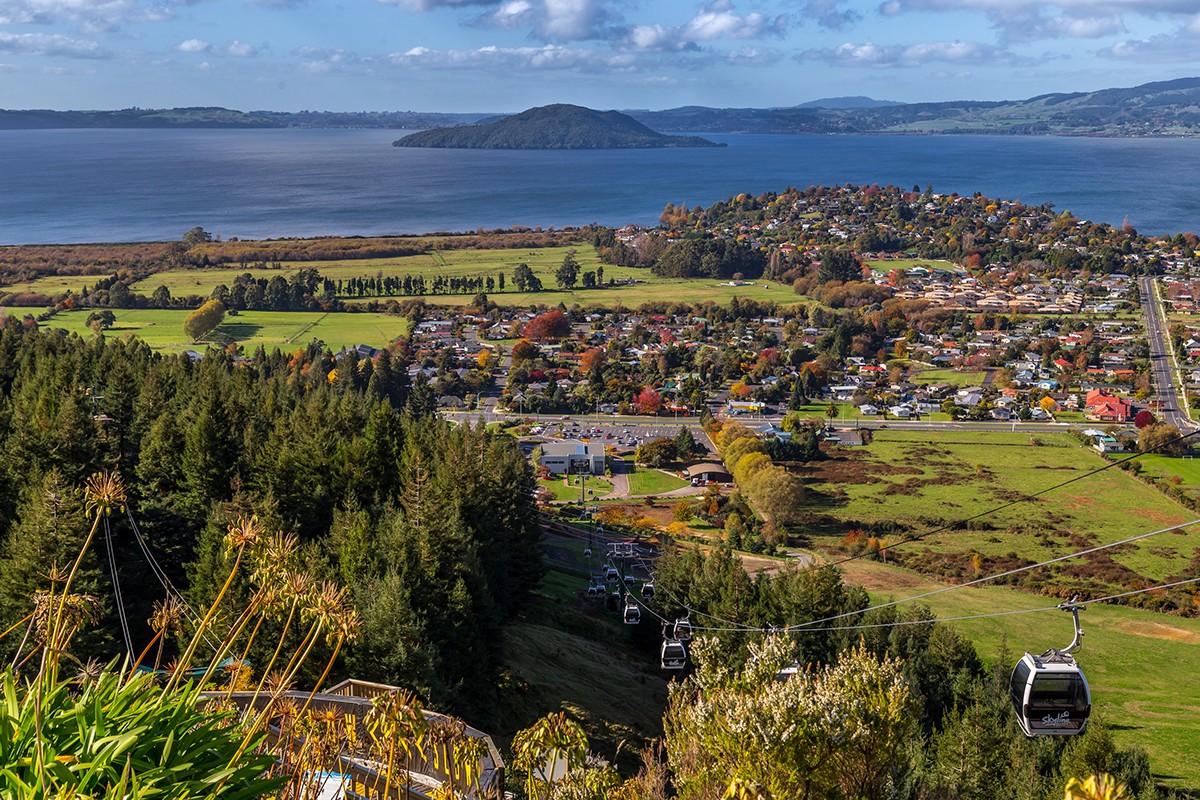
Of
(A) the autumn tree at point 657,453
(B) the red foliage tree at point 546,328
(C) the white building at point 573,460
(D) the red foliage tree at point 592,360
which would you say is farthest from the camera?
(B) the red foliage tree at point 546,328

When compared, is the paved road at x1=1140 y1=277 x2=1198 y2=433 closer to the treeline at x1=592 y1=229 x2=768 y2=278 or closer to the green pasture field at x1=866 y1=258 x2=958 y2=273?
the green pasture field at x1=866 y1=258 x2=958 y2=273

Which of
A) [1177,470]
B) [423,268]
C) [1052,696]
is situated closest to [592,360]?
[1177,470]

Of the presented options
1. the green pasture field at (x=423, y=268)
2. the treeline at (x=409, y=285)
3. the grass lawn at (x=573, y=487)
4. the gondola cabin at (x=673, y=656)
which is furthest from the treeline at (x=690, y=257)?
the gondola cabin at (x=673, y=656)

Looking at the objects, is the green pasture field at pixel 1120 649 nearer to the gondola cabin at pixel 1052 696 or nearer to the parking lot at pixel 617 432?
the gondola cabin at pixel 1052 696

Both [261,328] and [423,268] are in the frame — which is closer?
[261,328]

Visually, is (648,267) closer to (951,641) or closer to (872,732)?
(951,641)

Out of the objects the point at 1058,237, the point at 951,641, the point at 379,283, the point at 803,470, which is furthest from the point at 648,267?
the point at 951,641

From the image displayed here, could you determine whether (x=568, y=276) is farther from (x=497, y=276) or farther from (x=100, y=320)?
(x=100, y=320)
